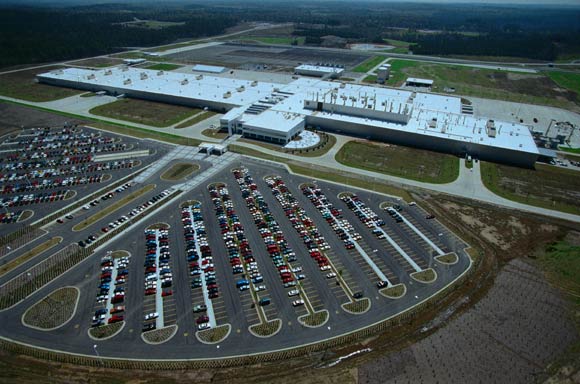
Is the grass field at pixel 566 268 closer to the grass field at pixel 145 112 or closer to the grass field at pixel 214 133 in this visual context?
the grass field at pixel 214 133

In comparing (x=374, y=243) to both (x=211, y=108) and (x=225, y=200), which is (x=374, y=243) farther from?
(x=211, y=108)

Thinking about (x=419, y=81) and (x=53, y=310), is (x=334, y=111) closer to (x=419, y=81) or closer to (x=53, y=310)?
(x=419, y=81)

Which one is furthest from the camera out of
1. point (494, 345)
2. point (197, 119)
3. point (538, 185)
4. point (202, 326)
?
point (197, 119)

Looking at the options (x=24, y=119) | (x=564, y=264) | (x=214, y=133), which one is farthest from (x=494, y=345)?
(x=24, y=119)

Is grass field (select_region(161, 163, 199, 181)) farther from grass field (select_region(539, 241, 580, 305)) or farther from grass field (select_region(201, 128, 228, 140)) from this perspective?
grass field (select_region(539, 241, 580, 305))

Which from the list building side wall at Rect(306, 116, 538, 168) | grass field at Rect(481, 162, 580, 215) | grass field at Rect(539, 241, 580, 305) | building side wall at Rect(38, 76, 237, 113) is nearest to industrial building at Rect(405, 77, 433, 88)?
building side wall at Rect(306, 116, 538, 168)
